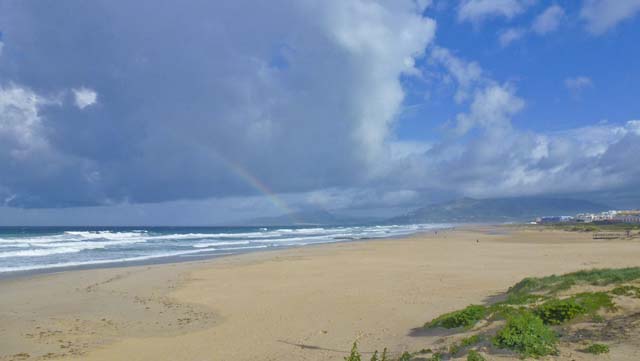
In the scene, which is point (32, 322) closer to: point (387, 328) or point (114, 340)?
point (114, 340)

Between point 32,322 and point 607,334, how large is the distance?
13.3 metres

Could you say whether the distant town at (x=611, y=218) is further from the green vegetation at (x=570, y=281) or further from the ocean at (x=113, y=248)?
the green vegetation at (x=570, y=281)

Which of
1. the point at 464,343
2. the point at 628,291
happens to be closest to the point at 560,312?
the point at 464,343

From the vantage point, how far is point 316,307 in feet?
45.3

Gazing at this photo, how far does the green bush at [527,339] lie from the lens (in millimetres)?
6945

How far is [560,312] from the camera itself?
8922 millimetres

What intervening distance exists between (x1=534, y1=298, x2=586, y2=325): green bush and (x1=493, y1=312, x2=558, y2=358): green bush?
125cm

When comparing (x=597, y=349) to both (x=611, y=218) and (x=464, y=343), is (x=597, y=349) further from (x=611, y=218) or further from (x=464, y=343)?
(x=611, y=218)

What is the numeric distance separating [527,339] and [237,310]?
348 inches

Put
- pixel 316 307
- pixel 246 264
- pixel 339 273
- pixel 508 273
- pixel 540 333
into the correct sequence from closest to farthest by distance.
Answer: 1. pixel 540 333
2. pixel 316 307
3. pixel 508 273
4. pixel 339 273
5. pixel 246 264

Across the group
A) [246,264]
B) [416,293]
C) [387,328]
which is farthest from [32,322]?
[246,264]

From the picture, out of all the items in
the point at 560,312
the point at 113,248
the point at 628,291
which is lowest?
the point at 560,312

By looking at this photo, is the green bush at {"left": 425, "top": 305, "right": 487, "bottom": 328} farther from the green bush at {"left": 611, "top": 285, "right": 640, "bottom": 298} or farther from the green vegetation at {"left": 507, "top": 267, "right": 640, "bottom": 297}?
the green vegetation at {"left": 507, "top": 267, "right": 640, "bottom": 297}

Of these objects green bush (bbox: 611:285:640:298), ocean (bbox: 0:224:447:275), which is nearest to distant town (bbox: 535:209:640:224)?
ocean (bbox: 0:224:447:275)
